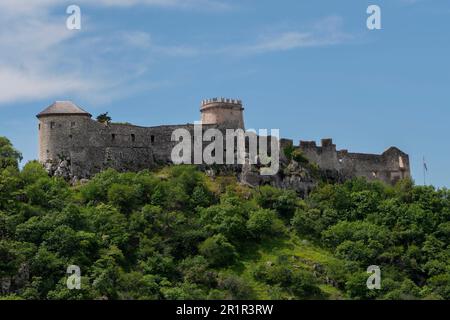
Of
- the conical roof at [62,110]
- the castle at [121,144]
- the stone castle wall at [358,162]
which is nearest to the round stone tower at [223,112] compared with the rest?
the castle at [121,144]

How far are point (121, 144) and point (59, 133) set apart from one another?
16.6 ft

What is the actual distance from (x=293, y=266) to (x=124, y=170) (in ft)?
59.5

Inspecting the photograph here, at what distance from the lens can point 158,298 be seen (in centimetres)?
8088

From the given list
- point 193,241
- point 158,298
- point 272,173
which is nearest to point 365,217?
point 272,173

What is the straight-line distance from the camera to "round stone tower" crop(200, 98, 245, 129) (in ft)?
339

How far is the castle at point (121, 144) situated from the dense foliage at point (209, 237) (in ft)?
7.11

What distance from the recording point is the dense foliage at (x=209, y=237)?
82938 mm

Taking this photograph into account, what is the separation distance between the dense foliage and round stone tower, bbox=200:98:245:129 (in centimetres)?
661

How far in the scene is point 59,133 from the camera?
97938 millimetres

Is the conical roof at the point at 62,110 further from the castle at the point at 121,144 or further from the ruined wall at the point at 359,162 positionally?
the ruined wall at the point at 359,162

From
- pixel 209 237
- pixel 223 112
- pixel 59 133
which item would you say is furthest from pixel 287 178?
pixel 59 133

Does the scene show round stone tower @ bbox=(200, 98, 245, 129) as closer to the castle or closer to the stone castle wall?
the castle

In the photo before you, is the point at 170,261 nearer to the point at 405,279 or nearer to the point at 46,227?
the point at 46,227

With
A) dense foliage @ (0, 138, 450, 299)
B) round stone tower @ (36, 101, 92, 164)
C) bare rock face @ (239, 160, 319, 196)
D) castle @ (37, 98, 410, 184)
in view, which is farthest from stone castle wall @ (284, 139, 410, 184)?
round stone tower @ (36, 101, 92, 164)
